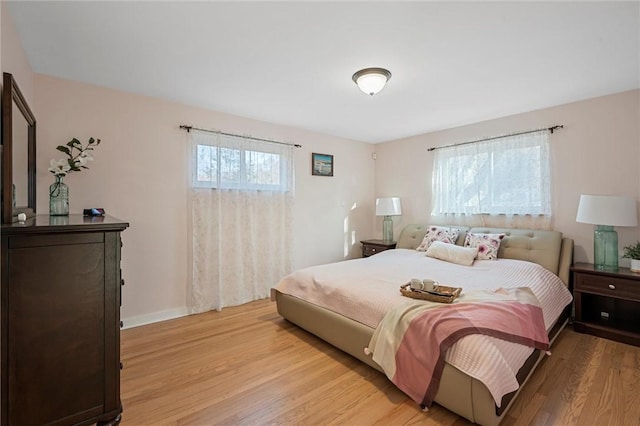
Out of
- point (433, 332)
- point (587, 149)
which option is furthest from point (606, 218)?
point (433, 332)

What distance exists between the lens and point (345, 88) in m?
2.89

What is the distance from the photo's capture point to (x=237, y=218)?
146 inches

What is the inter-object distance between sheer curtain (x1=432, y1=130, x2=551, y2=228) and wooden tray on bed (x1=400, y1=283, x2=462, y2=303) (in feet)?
6.75

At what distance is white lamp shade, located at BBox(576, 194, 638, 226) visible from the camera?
2752 millimetres

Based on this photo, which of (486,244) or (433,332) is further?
(486,244)

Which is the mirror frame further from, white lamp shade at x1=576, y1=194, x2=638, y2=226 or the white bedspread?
white lamp shade at x1=576, y1=194, x2=638, y2=226

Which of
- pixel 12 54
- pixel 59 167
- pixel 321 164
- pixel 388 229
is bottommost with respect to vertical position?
pixel 388 229

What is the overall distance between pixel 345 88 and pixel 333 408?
2610mm

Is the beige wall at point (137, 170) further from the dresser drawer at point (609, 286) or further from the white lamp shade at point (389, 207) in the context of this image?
the dresser drawer at point (609, 286)

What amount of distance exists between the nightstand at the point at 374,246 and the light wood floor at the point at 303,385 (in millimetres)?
2070

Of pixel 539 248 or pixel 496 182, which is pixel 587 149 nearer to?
A: pixel 496 182

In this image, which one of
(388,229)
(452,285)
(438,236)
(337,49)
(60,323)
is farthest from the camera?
(388,229)

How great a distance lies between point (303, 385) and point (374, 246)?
2847 millimetres

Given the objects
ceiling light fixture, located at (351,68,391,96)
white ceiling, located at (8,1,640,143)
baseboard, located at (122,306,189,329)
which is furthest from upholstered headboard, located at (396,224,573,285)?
baseboard, located at (122,306,189,329)
